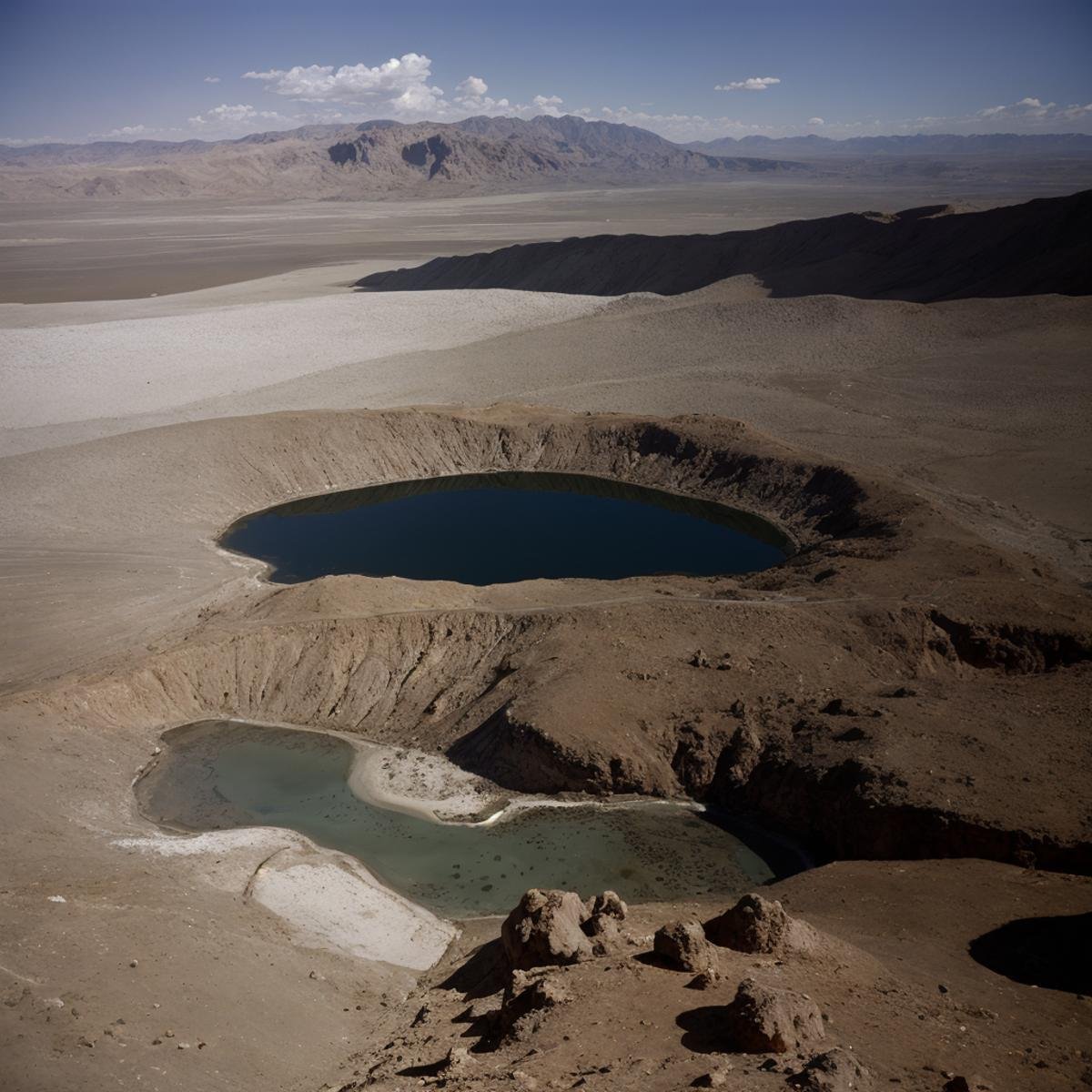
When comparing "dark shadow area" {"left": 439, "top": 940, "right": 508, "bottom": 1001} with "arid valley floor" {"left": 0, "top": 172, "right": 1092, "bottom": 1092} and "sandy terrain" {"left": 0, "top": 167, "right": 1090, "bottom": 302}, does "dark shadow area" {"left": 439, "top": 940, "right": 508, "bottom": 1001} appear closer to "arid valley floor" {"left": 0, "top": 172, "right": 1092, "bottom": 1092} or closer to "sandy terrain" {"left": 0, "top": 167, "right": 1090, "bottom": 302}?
"arid valley floor" {"left": 0, "top": 172, "right": 1092, "bottom": 1092}

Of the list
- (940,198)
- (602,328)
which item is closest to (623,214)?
(940,198)

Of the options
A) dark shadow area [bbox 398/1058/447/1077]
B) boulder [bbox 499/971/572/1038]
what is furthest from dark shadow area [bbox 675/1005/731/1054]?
dark shadow area [bbox 398/1058/447/1077]

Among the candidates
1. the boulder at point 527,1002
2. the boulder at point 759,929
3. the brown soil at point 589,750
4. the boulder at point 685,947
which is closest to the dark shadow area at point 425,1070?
the brown soil at point 589,750

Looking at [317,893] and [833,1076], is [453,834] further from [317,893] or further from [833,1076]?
[833,1076]

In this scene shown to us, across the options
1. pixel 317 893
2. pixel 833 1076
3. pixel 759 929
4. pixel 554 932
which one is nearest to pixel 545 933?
pixel 554 932

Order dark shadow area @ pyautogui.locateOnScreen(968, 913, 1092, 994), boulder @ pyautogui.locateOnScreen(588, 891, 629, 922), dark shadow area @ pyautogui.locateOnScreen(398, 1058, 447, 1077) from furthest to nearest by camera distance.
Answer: boulder @ pyautogui.locateOnScreen(588, 891, 629, 922) → dark shadow area @ pyautogui.locateOnScreen(968, 913, 1092, 994) → dark shadow area @ pyautogui.locateOnScreen(398, 1058, 447, 1077)

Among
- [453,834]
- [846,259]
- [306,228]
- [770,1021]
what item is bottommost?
[453,834]

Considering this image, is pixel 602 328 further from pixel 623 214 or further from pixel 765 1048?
pixel 623 214
